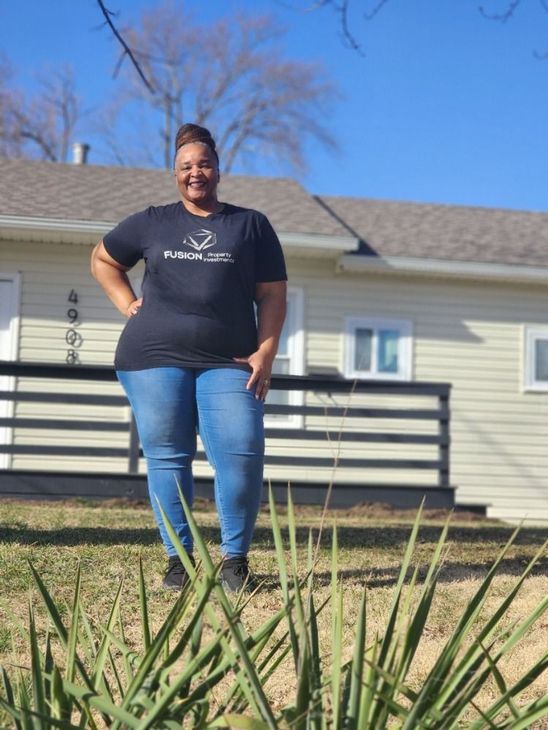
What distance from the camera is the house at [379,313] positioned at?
10586 mm

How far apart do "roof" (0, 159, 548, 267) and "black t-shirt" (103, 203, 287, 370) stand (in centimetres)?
634

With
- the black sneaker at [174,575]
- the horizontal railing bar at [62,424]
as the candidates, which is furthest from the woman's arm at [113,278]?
the horizontal railing bar at [62,424]

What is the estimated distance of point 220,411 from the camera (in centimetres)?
389

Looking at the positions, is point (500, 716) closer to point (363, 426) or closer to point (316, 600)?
point (316, 600)

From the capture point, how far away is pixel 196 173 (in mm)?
4031

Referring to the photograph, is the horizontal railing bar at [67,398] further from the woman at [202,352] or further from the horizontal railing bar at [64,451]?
the woman at [202,352]

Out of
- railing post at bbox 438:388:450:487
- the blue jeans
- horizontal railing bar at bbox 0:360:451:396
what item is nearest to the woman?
the blue jeans

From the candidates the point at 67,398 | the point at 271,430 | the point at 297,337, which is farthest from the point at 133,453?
the point at 297,337

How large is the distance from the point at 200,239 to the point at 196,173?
0.29m

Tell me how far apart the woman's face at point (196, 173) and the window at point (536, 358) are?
26.9 feet

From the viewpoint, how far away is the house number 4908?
34.9 ft

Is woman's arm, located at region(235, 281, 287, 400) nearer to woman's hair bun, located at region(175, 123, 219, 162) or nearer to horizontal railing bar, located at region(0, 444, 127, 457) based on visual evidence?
woman's hair bun, located at region(175, 123, 219, 162)

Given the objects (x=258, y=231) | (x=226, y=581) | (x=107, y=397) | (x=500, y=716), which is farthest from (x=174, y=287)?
(x=107, y=397)

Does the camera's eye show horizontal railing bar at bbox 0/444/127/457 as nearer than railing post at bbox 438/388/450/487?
Yes
